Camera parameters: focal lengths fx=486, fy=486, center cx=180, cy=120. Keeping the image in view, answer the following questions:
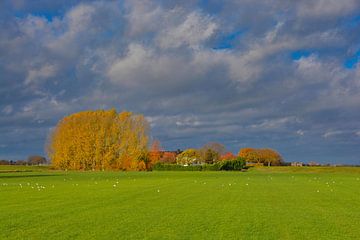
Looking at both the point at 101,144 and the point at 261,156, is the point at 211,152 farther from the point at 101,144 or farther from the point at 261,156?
the point at 101,144

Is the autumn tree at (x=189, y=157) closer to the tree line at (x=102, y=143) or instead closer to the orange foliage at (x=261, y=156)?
the orange foliage at (x=261, y=156)

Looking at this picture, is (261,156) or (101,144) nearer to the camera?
(101,144)

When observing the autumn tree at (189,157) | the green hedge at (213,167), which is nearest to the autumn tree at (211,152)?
the autumn tree at (189,157)

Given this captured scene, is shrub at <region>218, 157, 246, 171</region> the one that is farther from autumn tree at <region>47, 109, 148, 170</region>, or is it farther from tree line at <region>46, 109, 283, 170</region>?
autumn tree at <region>47, 109, 148, 170</region>

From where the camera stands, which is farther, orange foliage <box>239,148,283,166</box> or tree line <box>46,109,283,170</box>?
orange foliage <box>239,148,283,166</box>

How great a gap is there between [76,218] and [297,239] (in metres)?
8.16

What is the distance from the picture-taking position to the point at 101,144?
12281 cm

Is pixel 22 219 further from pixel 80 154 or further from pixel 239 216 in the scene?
pixel 80 154

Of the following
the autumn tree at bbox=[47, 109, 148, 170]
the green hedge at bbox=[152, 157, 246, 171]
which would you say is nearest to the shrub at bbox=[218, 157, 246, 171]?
the green hedge at bbox=[152, 157, 246, 171]

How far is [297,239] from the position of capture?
1320 centimetres

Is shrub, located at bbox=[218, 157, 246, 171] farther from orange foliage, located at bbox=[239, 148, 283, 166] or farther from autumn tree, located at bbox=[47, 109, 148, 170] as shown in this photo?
orange foliage, located at bbox=[239, 148, 283, 166]

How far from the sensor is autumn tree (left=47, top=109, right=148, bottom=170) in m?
121

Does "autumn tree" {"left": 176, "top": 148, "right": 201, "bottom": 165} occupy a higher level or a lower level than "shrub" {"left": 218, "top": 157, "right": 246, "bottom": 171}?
higher

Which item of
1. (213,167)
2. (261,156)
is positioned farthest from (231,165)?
(261,156)
